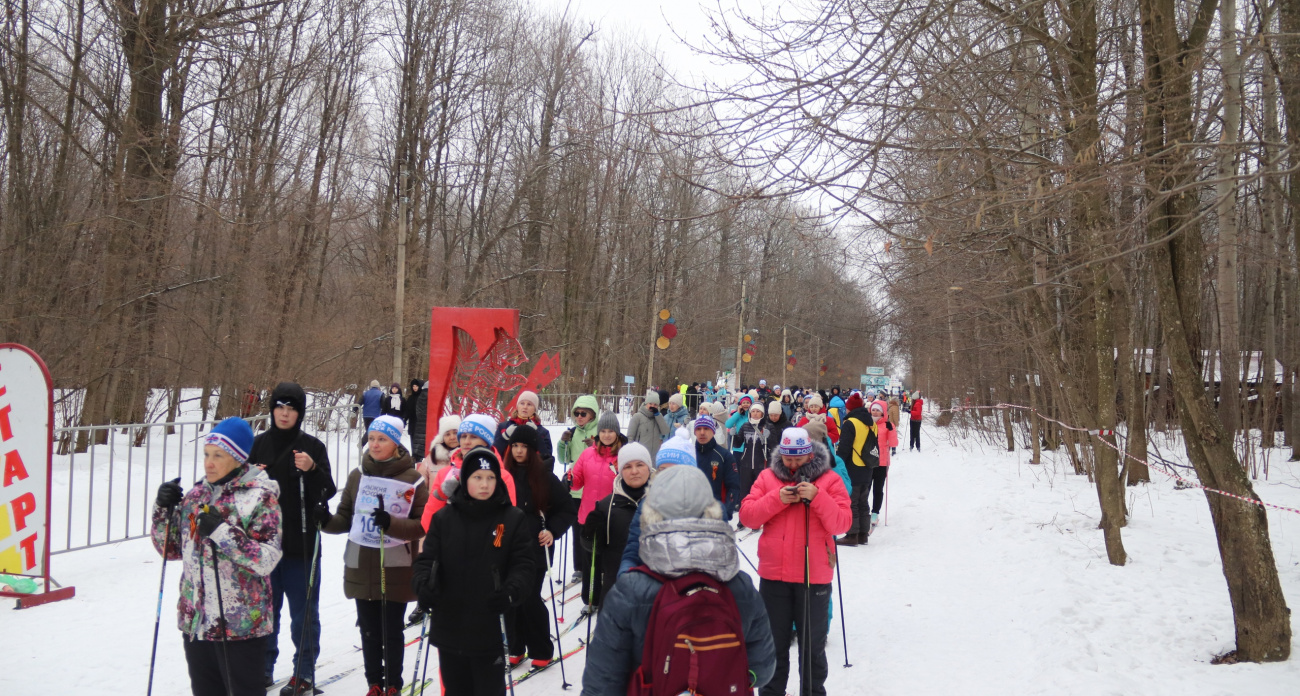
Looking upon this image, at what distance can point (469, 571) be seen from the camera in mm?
4016

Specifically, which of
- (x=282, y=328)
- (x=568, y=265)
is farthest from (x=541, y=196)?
(x=282, y=328)

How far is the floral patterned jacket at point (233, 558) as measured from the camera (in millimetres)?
3973

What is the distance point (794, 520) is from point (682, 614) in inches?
92.9

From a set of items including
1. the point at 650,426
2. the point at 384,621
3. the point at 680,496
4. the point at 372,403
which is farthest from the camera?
the point at 372,403

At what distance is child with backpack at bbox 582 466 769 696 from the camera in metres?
2.89

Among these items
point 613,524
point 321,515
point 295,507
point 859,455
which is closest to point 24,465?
point 295,507

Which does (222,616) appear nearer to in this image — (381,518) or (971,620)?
(381,518)

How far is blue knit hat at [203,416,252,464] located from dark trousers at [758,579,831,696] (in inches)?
121

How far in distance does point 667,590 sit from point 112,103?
16591 mm

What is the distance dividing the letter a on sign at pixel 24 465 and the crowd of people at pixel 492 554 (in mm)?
2753

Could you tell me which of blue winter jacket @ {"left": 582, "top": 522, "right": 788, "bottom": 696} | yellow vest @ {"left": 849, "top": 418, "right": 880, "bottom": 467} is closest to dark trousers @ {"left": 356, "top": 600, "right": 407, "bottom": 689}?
blue winter jacket @ {"left": 582, "top": 522, "right": 788, "bottom": 696}

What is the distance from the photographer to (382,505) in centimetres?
506

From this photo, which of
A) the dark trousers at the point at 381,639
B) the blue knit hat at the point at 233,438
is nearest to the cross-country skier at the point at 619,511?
the dark trousers at the point at 381,639

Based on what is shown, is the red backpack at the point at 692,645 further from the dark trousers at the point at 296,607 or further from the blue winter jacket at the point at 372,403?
→ the blue winter jacket at the point at 372,403
